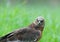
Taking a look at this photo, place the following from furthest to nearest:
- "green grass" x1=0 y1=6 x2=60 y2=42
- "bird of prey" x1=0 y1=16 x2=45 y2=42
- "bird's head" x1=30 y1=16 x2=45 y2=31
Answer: "green grass" x1=0 y1=6 x2=60 y2=42
"bird's head" x1=30 y1=16 x2=45 y2=31
"bird of prey" x1=0 y1=16 x2=45 y2=42

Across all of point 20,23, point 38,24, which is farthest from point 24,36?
point 20,23

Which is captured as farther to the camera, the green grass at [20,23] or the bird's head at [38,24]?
the green grass at [20,23]

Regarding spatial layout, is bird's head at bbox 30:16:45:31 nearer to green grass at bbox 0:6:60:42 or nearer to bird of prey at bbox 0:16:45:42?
bird of prey at bbox 0:16:45:42

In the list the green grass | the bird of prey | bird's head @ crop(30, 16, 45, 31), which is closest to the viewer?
the bird of prey

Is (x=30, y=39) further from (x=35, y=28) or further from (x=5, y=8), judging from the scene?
(x=5, y=8)

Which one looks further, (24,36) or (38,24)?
(38,24)

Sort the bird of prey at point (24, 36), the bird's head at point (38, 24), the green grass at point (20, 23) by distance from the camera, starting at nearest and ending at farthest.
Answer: the bird of prey at point (24, 36)
the bird's head at point (38, 24)
the green grass at point (20, 23)

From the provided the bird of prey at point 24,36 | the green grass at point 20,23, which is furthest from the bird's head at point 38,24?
the green grass at point 20,23

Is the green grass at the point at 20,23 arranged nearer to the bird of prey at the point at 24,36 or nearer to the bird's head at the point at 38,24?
the bird's head at the point at 38,24

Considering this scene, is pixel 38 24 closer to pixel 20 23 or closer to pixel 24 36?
pixel 24 36

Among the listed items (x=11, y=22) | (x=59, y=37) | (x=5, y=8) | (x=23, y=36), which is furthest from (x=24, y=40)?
(x=5, y=8)

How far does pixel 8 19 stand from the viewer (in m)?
10.0

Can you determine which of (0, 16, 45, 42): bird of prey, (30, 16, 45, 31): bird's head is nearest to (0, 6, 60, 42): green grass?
(30, 16, 45, 31): bird's head

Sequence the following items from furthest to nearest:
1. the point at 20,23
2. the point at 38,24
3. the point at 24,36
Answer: the point at 20,23
the point at 38,24
the point at 24,36
